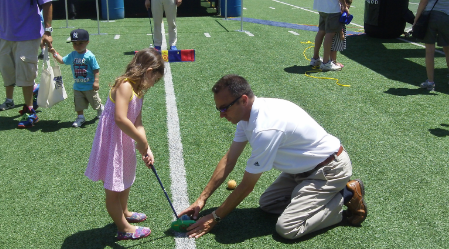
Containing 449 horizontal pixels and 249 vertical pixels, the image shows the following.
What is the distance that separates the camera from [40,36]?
6.01 metres

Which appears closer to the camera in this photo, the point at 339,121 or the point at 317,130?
the point at 317,130

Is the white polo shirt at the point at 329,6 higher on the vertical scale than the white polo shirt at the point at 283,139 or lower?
higher

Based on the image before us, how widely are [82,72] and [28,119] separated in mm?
989

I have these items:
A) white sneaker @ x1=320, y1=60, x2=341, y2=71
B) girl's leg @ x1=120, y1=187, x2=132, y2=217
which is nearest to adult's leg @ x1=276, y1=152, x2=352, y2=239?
girl's leg @ x1=120, y1=187, x2=132, y2=217

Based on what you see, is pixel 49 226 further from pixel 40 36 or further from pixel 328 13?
pixel 328 13

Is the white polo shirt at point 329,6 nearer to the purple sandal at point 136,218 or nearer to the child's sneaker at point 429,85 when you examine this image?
the child's sneaker at point 429,85

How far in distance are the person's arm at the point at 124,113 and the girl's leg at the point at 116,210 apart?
471mm

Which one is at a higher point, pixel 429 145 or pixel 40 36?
pixel 40 36

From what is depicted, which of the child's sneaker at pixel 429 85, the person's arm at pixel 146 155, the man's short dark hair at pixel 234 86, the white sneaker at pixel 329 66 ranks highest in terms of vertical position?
the man's short dark hair at pixel 234 86

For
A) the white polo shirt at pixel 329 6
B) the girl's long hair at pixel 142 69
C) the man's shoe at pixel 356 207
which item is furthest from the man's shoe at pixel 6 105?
the white polo shirt at pixel 329 6

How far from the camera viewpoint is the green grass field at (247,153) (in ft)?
11.7

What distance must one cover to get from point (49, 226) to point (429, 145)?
425 cm

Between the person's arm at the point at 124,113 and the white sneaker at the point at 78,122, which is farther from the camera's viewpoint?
Result: the white sneaker at the point at 78,122

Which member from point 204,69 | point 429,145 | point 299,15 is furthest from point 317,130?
point 299,15
